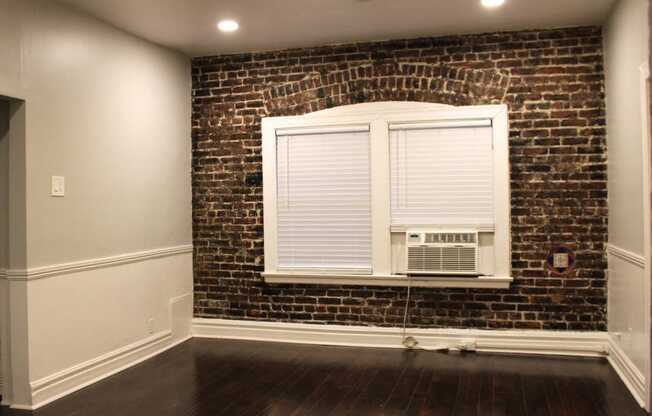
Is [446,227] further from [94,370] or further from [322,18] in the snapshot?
[94,370]

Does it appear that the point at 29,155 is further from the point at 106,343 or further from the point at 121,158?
the point at 106,343

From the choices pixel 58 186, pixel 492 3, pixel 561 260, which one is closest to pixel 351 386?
pixel 561 260

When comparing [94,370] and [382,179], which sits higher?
[382,179]

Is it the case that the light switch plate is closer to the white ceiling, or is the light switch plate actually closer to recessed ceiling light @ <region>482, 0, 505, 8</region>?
the white ceiling

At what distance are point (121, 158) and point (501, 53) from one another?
3.22 meters

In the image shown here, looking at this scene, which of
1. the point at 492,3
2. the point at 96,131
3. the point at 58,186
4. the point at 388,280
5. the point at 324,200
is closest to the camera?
the point at 58,186

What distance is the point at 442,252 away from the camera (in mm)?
4543

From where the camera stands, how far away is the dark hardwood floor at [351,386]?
3344 mm

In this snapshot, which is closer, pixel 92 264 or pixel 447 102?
pixel 92 264

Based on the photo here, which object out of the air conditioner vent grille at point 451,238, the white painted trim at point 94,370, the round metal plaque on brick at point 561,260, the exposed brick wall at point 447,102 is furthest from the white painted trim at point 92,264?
the round metal plaque on brick at point 561,260

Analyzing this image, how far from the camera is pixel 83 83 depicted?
3.92m

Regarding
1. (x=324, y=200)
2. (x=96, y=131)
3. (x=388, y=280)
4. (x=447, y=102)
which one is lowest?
(x=388, y=280)

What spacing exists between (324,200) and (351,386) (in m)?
1.73

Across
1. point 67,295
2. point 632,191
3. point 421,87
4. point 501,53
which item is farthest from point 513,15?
point 67,295
